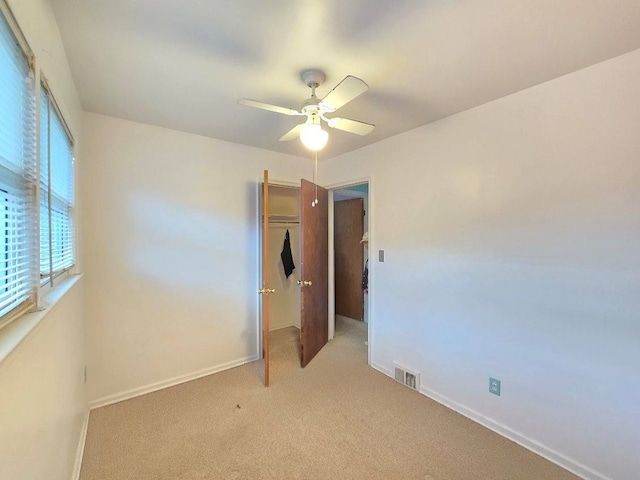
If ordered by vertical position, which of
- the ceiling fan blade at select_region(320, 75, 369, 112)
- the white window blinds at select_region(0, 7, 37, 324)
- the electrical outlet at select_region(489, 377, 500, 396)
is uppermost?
the ceiling fan blade at select_region(320, 75, 369, 112)

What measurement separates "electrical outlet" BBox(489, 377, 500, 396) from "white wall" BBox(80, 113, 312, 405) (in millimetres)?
2268

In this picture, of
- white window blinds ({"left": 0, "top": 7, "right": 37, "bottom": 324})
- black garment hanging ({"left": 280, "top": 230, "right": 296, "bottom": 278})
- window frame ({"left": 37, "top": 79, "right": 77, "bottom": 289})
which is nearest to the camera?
white window blinds ({"left": 0, "top": 7, "right": 37, "bottom": 324})

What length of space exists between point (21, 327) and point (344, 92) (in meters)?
1.59

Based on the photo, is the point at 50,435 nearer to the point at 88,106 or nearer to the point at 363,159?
the point at 88,106

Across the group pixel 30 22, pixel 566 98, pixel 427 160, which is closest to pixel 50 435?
pixel 30 22

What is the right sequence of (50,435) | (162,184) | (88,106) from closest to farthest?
(50,435) → (88,106) → (162,184)

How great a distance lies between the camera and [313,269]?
3188 mm

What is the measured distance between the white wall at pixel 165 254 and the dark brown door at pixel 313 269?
0.58 m

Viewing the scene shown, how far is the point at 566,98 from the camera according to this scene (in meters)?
1.74

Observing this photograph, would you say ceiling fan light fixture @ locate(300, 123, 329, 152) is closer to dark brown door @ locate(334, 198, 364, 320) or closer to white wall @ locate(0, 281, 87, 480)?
white wall @ locate(0, 281, 87, 480)

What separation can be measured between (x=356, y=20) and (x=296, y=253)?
3.33 metres

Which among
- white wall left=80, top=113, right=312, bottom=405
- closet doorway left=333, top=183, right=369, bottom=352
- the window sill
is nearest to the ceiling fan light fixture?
the window sill

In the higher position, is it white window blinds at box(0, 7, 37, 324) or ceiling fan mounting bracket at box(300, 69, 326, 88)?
ceiling fan mounting bracket at box(300, 69, 326, 88)

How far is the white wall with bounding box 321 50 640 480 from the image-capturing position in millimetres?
1569
